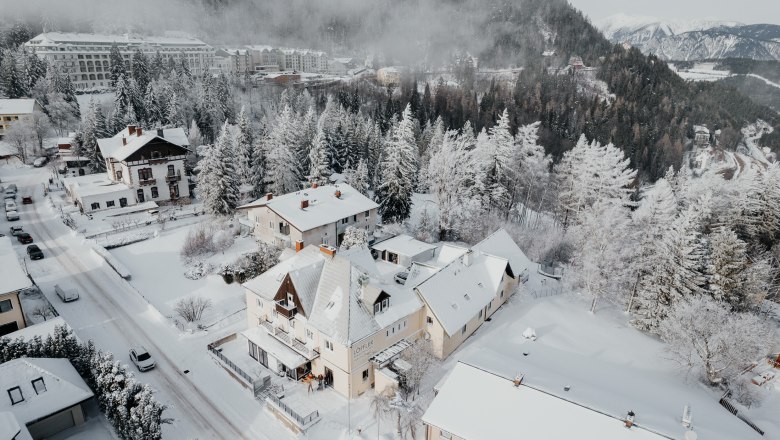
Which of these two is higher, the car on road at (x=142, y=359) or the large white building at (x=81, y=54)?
the large white building at (x=81, y=54)

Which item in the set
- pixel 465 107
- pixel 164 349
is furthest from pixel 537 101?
pixel 164 349

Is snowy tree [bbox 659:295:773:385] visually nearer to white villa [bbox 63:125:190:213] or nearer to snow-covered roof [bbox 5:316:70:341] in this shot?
snow-covered roof [bbox 5:316:70:341]

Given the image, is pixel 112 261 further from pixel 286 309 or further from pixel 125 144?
pixel 125 144

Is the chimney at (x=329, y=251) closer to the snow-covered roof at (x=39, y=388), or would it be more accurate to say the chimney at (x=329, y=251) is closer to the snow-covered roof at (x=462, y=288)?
the snow-covered roof at (x=462, y=288)

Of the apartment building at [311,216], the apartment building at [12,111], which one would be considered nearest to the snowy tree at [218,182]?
the apartment building at [311,216]

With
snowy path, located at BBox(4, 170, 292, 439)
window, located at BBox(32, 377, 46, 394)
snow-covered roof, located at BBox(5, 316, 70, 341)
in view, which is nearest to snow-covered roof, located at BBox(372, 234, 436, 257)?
snowy path, located at BBox(4, 170, 292, 439)

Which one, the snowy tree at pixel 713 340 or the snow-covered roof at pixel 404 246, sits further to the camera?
the snow-covered roof at pixel 404 246
